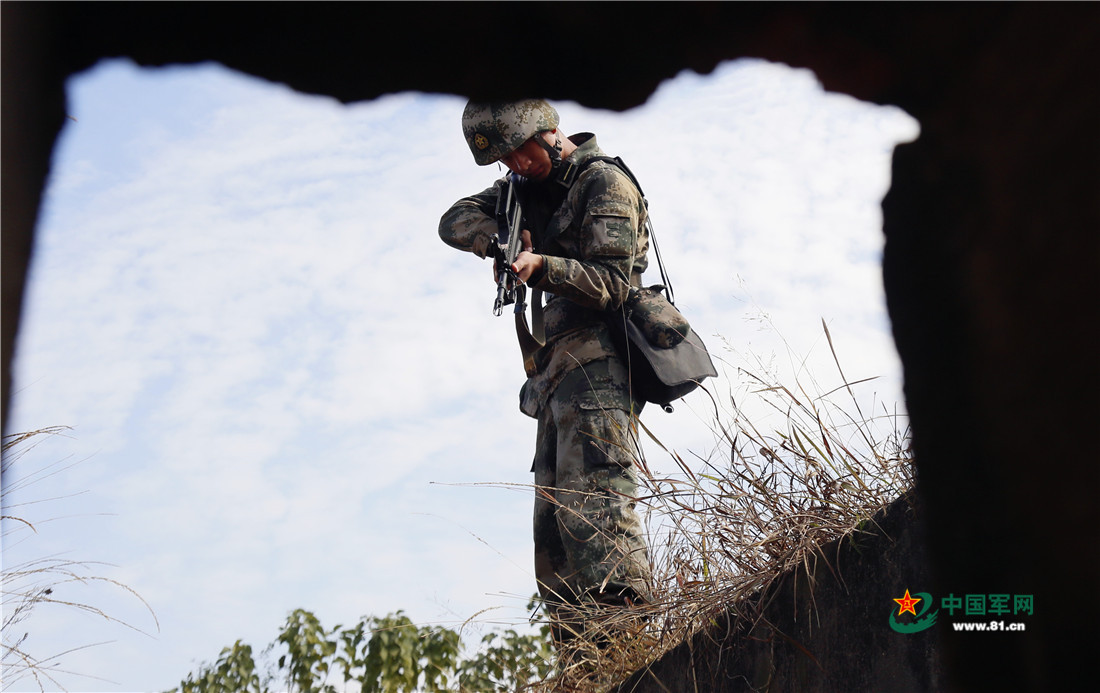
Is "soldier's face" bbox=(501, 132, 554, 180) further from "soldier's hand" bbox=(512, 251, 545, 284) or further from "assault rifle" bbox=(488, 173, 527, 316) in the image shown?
"soldier's hand" bbox=(512, 251, 545, 284)

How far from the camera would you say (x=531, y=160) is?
321 centimetres

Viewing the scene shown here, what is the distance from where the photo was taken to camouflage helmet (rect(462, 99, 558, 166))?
3088mm

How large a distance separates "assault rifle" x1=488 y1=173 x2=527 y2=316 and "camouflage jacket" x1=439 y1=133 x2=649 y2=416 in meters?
0.06

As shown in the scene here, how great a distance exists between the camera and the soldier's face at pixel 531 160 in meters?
3.19

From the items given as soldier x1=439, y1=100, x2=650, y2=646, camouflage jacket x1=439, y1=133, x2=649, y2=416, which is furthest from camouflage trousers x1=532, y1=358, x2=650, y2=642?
camouflage jacket x1=439, y1=133, x2=649, y2=416

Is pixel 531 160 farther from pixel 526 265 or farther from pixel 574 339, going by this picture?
pixel 574 339

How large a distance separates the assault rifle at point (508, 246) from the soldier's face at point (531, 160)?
0.11m

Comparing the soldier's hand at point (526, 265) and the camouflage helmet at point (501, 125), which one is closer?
the soldier's hand at point (526, 265)

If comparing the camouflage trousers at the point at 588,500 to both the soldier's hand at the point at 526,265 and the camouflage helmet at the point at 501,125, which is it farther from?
the camouflage helmet at the point at 501,125

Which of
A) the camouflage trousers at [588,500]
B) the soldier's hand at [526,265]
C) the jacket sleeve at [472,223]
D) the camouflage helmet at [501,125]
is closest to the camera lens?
the camouflage trousers at [588,500]

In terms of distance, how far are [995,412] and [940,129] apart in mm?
306

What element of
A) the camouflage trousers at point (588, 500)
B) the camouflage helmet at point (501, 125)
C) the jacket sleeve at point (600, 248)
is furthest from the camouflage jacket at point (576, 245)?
the camouflage helmet at point (501, 125)

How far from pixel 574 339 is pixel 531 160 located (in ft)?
2.25

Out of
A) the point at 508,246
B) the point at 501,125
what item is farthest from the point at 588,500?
the point at 501,125
